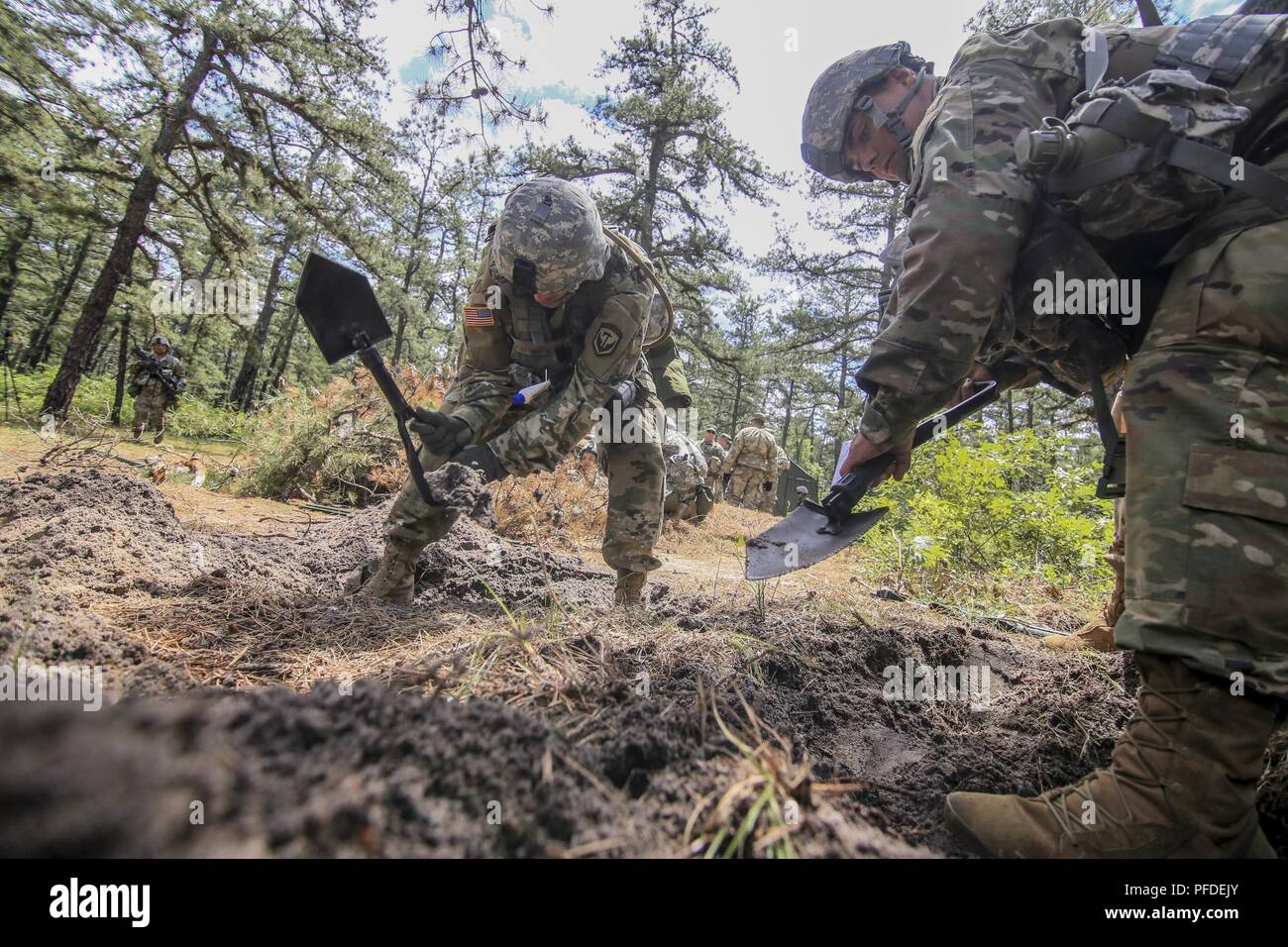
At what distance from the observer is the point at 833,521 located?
2.22 metres

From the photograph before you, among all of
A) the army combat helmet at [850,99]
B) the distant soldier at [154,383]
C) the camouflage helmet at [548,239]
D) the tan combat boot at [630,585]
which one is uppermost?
the distant soldier at [154,383]

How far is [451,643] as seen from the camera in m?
1.81

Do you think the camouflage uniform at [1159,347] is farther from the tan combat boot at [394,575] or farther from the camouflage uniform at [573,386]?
the tan combat boot at [394,575]

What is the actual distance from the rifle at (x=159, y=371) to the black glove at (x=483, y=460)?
12979mm

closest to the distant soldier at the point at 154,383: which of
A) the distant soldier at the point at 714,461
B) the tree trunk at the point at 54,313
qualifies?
the tree trunk at the point at 54,313

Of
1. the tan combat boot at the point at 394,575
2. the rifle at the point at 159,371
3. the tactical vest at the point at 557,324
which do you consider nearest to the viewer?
the tan combat boot at the point at 394,575

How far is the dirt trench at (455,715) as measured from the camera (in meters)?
0.55

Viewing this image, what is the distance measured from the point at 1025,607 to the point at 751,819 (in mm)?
3604

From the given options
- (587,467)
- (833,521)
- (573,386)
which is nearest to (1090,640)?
(833,521)

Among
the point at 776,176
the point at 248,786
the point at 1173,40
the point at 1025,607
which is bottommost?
the point at 1025,607

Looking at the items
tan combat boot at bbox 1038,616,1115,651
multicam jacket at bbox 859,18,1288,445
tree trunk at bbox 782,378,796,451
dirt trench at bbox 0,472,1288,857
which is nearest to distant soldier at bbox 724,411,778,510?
dirt trench at bbox 0,472,1288,857

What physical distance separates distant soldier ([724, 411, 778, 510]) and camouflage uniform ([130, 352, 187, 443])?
1230 cm

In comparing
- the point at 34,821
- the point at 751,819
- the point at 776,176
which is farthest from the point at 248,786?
the point at 776,176

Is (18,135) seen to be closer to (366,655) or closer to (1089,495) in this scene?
(366,655)
